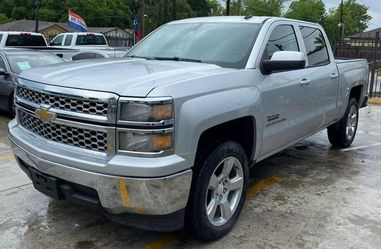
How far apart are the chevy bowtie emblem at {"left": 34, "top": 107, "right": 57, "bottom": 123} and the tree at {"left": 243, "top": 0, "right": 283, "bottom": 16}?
95941 millimetres

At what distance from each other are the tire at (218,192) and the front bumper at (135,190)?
22cm

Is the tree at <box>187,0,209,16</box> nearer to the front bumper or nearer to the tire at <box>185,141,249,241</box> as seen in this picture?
the tire at <box>185,141,249,241</box>

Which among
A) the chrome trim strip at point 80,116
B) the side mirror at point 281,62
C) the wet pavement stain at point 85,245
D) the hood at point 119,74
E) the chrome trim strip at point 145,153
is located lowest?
the wet pavement stain at point 85,245

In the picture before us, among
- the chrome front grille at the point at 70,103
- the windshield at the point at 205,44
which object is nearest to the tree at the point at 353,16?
the windshield at the point at 205,44

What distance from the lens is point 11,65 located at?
9.34 metres

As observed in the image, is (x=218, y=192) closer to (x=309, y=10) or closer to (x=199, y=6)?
(x=199, y=6)

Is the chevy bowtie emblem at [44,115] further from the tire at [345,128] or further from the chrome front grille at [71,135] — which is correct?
the tire at [345,128]

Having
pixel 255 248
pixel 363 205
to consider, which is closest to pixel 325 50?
pixel 363 205

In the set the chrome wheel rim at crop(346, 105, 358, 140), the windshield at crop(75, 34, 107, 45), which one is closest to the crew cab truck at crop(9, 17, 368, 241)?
the chrome wheel rim at crop(346, 105, 358, 140)

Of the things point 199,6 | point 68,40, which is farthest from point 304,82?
point 199,6

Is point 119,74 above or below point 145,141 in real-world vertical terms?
above

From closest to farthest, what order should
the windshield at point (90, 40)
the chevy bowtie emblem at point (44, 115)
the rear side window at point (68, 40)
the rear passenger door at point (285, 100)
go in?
the chevy bowtie emblem at point (44, 115), the rear passenger door at point (285, 100), the windshield at point (90, 40), the rear side window at point (68, 40)

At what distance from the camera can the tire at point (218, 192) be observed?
11.3 feet

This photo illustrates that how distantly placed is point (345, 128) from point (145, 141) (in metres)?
4.73
